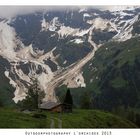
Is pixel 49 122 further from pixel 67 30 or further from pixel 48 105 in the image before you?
pixel 67 30

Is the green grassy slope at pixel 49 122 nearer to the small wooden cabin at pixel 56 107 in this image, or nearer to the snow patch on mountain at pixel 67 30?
the small wooden cabin at pixel 56 107

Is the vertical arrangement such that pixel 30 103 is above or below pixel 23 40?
below

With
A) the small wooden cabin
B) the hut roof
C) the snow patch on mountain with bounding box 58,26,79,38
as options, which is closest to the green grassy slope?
the small wooden cabin

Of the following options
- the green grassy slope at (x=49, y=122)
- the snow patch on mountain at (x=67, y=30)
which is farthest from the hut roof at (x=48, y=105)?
the snow patch on mountain at (x=67, y=30)

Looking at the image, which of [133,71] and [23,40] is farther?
[133,71]

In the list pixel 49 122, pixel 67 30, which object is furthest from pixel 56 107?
pixel 67 30

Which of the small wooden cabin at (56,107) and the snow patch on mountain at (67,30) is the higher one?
the snow patch on mountain at (67,30)

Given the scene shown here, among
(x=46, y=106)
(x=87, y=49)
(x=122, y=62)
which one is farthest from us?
(x=122, y=62)
